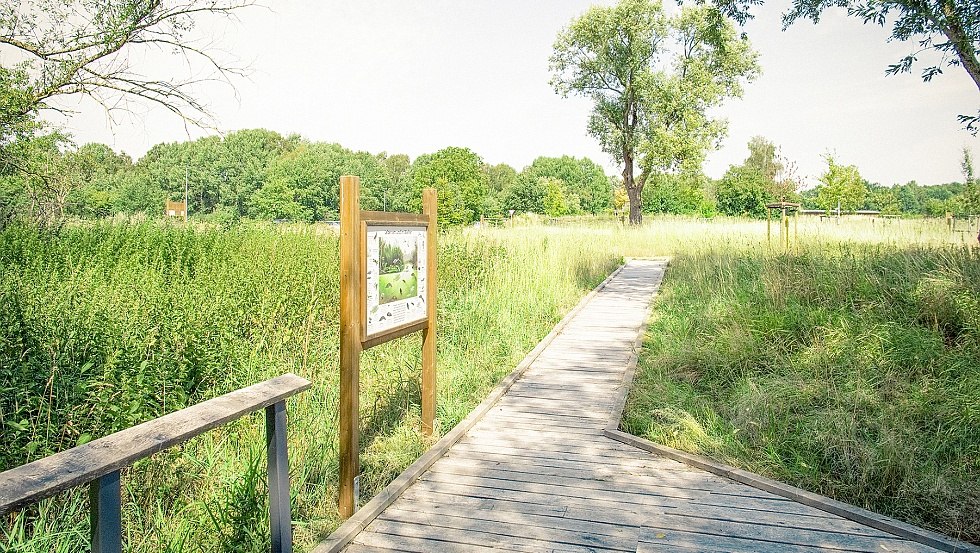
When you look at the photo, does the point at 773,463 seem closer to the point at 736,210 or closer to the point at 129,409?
the point at 129,409

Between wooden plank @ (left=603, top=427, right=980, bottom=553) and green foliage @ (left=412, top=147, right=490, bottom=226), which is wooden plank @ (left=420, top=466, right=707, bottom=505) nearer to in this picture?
wooden plank @ (left=603, top=427, right=980, bottom=553)

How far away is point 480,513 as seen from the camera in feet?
11.9

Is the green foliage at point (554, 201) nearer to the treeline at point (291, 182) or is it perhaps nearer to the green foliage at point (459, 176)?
the treeline at point (291, 182)

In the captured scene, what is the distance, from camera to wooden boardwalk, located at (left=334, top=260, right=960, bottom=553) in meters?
3.26

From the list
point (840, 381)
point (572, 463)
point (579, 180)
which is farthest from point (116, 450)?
point (579, 180)

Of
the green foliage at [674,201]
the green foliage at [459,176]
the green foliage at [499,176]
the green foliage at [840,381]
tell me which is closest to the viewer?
the green foliage at [840,381]

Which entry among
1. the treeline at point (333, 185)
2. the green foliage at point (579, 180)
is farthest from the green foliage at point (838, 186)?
the green foliage at point (579, 180)

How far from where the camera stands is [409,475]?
13.4 feet

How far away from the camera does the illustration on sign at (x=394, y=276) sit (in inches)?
162

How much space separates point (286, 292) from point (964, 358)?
691cm

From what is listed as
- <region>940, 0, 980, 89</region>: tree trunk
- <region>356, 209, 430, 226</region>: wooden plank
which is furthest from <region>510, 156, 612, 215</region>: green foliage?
<region>356, 209, 430, 226</region>: wooden plank

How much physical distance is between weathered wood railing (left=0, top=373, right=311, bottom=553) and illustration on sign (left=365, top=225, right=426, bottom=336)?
48.3 inches

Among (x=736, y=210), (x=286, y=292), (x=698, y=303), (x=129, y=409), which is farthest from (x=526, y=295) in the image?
(x=736, y=210)

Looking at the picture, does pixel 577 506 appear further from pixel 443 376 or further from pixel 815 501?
pixel 443 376
